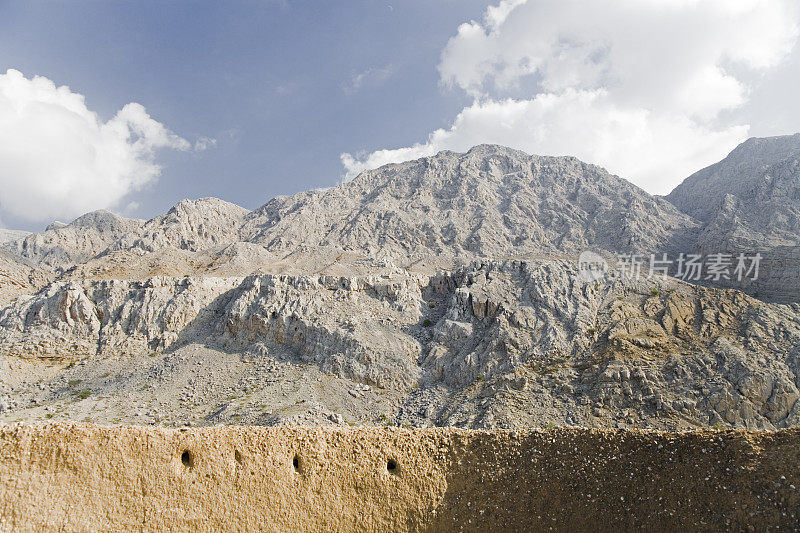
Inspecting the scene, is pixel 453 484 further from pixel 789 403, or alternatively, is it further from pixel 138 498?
pixel 789 403

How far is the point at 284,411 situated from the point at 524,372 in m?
20.0

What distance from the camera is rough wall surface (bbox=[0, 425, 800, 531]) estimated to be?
1064 centimetres

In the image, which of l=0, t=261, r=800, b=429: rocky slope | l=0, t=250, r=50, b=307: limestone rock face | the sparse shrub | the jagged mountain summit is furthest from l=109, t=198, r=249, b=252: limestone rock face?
the sparse shrub

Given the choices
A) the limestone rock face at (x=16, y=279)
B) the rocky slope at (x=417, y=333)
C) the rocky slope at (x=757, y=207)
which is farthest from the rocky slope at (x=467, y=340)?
the rocky slope at (x=757, y=207)

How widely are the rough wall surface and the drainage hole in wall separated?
0.12ft

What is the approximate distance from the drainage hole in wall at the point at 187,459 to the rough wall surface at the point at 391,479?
0.04 metres

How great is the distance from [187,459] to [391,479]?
5.69 meters

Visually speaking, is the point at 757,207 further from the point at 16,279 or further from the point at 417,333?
the point at 16,279

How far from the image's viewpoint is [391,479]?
13453mm

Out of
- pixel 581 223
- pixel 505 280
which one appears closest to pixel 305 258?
pixel 505 280

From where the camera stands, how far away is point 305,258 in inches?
2702

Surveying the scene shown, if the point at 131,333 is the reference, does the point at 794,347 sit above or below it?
above

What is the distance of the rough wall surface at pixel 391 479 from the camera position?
34.9 ft

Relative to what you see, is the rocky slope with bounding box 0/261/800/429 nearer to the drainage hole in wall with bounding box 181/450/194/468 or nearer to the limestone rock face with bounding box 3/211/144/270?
the drainage hole in wall with bounding box 181/450/194/468
